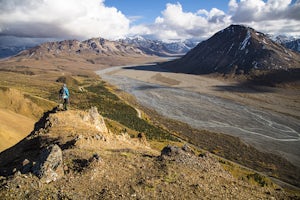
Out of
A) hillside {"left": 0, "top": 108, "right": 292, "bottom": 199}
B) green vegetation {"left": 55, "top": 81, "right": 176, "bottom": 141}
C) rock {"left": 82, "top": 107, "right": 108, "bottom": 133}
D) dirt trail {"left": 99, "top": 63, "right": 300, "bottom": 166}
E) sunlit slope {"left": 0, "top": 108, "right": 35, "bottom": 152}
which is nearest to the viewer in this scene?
hillside {"left": 0, "top": 108, "right": 292, "bottom": 199}

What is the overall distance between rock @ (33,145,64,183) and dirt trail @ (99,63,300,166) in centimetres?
5773

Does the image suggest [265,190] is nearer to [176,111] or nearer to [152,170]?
[152,170]

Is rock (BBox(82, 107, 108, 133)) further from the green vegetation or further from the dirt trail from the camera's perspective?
the dirt trail

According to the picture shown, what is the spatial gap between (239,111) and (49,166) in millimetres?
93383

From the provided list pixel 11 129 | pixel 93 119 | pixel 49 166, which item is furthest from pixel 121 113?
pixel 49 166

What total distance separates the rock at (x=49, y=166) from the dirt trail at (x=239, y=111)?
2273 inches

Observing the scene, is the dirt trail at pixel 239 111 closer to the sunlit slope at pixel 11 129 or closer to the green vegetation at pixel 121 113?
the green vegetation at pixel 121 113

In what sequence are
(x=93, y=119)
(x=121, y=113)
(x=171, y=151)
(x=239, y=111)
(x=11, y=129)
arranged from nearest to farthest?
(x=171, y=151), (x=93, y=119), (x=11, y=129), (x=121, y=113), (x=239, y=111)

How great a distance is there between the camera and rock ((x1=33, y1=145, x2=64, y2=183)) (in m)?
13.8

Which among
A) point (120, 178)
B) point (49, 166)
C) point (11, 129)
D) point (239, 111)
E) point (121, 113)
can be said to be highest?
point (49, 166)

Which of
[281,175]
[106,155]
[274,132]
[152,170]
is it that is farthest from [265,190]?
[274,132]

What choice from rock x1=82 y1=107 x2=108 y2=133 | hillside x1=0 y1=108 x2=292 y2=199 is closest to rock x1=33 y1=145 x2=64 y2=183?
hillside x1=0 y1=108 x2=292 y2=199

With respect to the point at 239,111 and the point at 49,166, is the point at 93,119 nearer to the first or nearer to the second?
the point at 49,166

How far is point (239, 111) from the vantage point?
325ft
